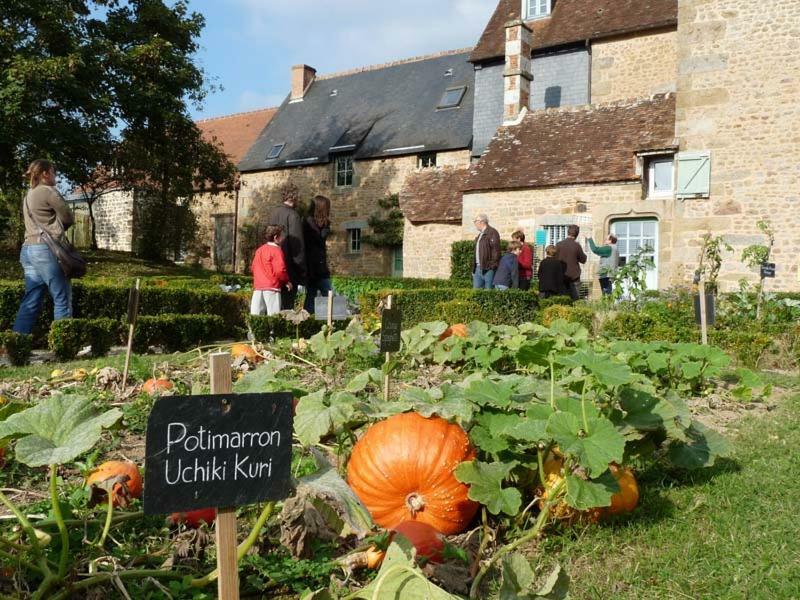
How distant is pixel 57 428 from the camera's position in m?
1.79

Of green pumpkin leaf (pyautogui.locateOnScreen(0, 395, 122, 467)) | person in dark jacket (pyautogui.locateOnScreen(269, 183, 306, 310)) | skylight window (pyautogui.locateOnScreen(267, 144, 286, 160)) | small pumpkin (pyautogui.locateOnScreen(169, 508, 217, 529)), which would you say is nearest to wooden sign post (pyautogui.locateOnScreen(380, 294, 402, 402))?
small pumpkin (pyautogui.locateOnScreen(169, 508, 217, 529))

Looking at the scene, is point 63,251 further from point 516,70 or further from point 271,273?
point 516,70

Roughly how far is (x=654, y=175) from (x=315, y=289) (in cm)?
972

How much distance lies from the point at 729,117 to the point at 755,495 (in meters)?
12.3

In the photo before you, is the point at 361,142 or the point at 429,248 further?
the point at 361,142

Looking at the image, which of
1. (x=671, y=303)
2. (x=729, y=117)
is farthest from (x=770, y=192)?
(x=671, y=303)

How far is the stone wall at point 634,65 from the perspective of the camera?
18297 millimetres

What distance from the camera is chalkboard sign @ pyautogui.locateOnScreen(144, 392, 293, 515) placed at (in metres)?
1.50

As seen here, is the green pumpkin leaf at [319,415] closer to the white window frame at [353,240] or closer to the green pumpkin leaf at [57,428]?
the green pumpkin leaf at [57,428]

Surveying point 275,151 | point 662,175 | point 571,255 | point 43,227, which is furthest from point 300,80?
point 43,227

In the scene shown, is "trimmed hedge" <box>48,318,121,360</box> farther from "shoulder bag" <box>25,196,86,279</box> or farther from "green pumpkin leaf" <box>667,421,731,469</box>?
"green pumpkin leaf" <box>667,421,731,469</box>

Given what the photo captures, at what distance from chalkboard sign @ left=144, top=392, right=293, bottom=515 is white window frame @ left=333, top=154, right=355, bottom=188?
2501 centimetres

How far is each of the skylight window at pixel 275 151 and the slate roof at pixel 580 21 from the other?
10480 millimetres

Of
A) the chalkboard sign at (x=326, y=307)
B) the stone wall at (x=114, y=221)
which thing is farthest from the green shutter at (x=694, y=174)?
the stone wall at (x=114, y=221)
